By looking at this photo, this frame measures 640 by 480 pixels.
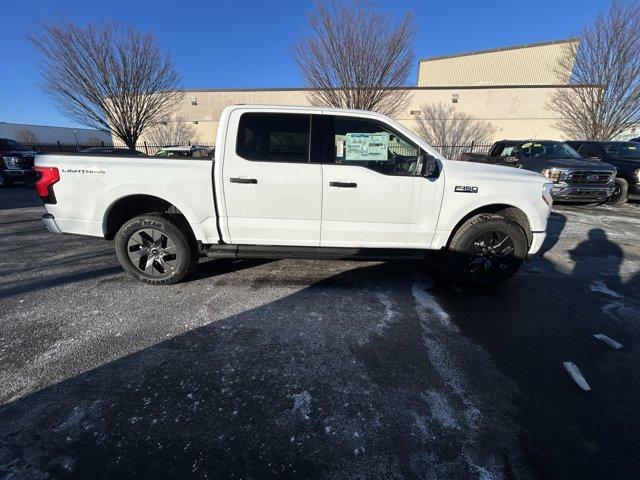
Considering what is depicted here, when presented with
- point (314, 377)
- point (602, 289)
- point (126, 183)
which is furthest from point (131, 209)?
point (602, 289)

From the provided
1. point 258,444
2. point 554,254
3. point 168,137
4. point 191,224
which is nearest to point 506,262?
point 554,254

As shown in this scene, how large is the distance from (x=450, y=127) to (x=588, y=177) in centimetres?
1765

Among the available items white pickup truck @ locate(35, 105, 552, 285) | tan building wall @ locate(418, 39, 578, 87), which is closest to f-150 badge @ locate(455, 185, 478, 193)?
white pickup truck @ locate(35, 105, 552, 285)

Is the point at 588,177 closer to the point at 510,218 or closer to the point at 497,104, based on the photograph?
the point at 510,218

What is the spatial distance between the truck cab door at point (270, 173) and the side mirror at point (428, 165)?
1108mm

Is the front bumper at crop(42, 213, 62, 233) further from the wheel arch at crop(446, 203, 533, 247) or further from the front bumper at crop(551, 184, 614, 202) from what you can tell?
the front bumper at crop(551, 184, 614, 202)

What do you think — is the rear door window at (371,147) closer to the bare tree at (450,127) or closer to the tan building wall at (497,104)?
the tan building wall at (497,104)

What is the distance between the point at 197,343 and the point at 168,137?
93.2 ft

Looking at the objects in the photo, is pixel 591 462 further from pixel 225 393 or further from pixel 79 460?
pixel 79 460

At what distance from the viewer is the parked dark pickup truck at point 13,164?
12039 millimetres

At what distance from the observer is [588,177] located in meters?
8.27

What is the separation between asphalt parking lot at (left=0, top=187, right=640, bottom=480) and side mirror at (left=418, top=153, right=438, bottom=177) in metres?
1.44

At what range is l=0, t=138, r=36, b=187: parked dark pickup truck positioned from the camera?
12039mm

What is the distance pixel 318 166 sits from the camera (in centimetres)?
339
